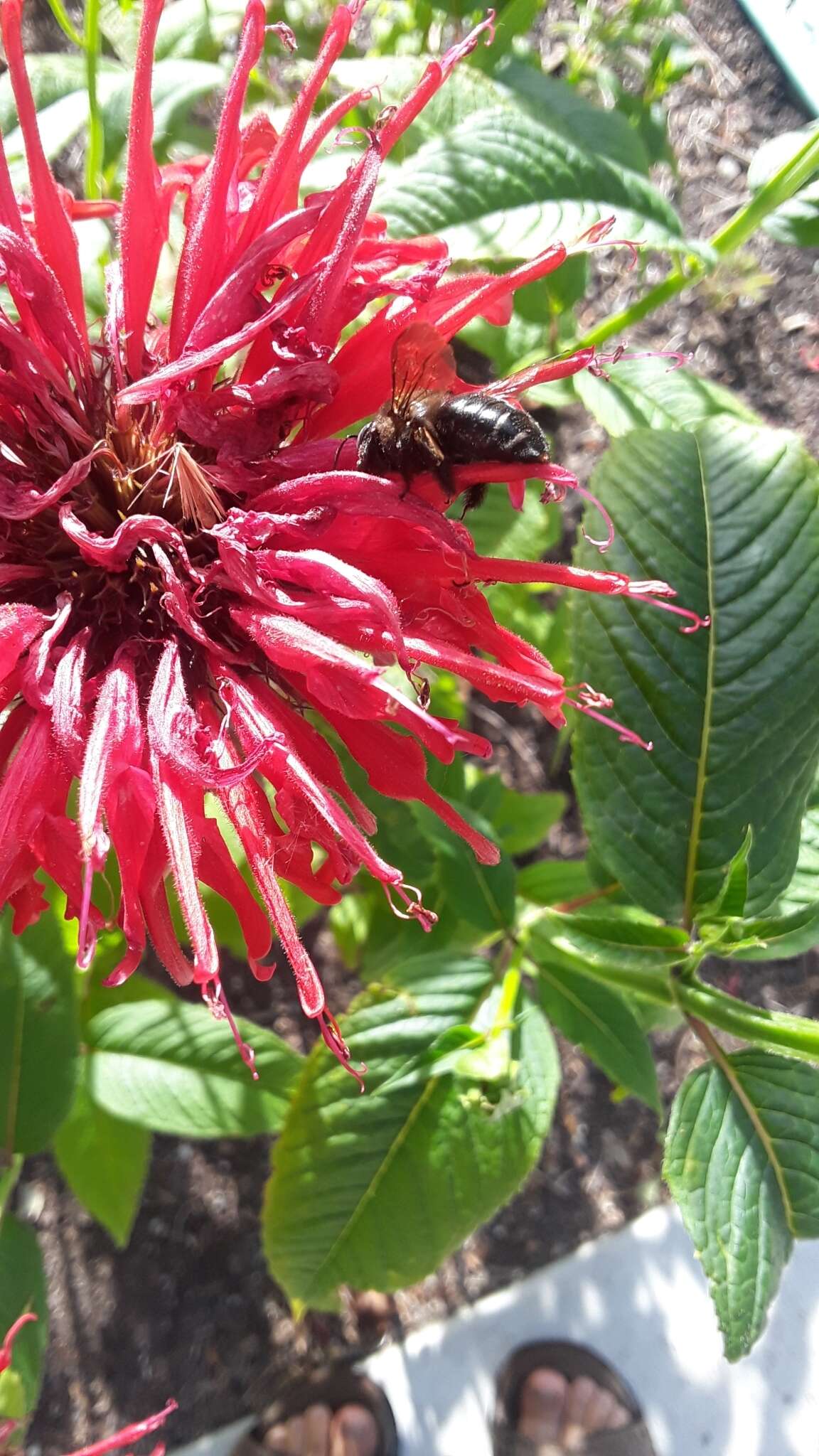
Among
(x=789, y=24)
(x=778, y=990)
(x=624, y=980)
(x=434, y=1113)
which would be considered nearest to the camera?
(x=624, y=980)

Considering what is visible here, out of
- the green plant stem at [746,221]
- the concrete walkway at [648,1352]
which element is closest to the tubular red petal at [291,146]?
the green plant stem at [746,221]

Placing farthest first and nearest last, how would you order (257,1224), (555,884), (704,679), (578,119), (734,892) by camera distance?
(257,1224), (555,884), (578,119), (704,679), (734,892)

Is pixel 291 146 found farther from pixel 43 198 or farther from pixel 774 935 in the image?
pixel 774 935

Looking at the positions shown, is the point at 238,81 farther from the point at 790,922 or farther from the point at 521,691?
the point at 790,922

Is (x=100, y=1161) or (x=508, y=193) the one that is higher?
(x=508, y=193)

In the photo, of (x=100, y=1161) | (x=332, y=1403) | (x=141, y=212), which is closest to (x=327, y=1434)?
(x=332, y=1403)

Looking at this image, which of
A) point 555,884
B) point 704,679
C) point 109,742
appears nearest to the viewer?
point 109,742

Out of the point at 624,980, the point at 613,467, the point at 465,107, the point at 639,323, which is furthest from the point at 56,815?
the point at 639,323
